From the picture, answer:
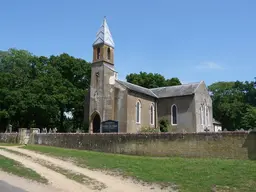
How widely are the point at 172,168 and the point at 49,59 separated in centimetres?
4177

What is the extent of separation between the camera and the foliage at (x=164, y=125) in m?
39.6

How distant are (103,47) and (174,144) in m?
22.3

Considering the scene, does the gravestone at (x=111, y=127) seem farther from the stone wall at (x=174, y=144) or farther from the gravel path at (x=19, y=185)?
the gravel path at (x=19, y=185)

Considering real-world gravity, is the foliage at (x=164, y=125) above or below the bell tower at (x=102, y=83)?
below

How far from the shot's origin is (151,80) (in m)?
56.9

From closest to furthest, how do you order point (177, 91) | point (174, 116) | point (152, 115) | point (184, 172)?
point (184, 172) → point (174, 116) → point (152, 115) → point (177, 91)

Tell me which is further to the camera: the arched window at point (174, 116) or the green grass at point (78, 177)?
the arched window at point (174, 116)

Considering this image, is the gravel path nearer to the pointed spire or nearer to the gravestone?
the gravestone

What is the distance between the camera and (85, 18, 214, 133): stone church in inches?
1425

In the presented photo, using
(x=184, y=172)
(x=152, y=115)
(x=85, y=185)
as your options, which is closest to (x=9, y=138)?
(x=152, y=115)

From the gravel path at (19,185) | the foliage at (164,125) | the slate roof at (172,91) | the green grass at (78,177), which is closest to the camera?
the gravel path at (19,185)

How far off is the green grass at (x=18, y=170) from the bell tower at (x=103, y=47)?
22781 mm

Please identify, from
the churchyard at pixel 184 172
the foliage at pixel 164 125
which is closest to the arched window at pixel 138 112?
the foliage at pixel 164 125

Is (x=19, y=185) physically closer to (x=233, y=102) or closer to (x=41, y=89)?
(x=41, y=89)
